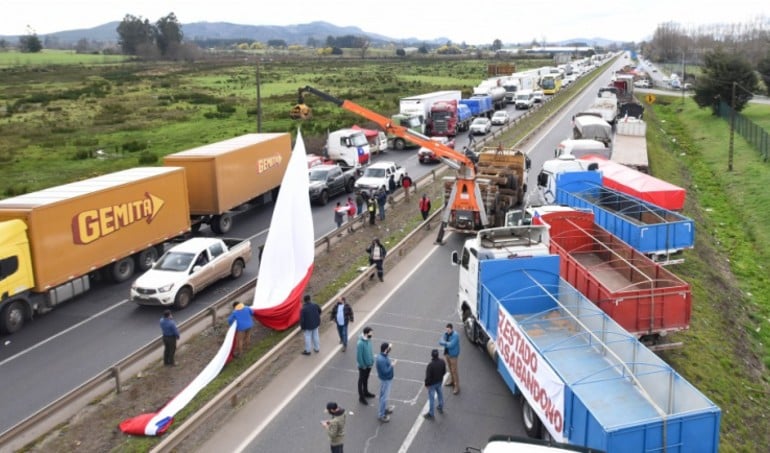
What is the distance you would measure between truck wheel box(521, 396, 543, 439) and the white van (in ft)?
96.8

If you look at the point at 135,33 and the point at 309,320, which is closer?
the point at 309,320

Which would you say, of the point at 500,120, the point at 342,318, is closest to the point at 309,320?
the point at 342,318

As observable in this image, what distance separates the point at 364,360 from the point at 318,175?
69.9ft

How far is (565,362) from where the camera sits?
41.3ft

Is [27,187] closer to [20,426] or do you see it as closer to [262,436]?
[20,426]

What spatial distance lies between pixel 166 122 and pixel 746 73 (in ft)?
179

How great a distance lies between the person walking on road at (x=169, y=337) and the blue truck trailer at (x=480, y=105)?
1991 inches

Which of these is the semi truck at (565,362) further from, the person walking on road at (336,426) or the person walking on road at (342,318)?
the person walking on road at (336,426)

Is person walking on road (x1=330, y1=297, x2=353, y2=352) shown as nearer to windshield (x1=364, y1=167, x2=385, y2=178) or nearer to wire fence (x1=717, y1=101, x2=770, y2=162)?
windshield (x1=364, y1=167, x2=385, y2=178)

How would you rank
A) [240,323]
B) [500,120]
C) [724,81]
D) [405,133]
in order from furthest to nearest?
[500,120]
[724,81]
[405,133]
[240,323]

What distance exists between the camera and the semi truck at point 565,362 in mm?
9453

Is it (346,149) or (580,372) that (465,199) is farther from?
(346,149)

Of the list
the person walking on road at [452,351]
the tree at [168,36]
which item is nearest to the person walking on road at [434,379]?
the person walking on road at [452,351]

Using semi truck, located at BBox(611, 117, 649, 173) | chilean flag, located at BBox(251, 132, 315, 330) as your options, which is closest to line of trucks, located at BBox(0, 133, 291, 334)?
chilean flag, located at BBox(251, 132, 315, 330)
